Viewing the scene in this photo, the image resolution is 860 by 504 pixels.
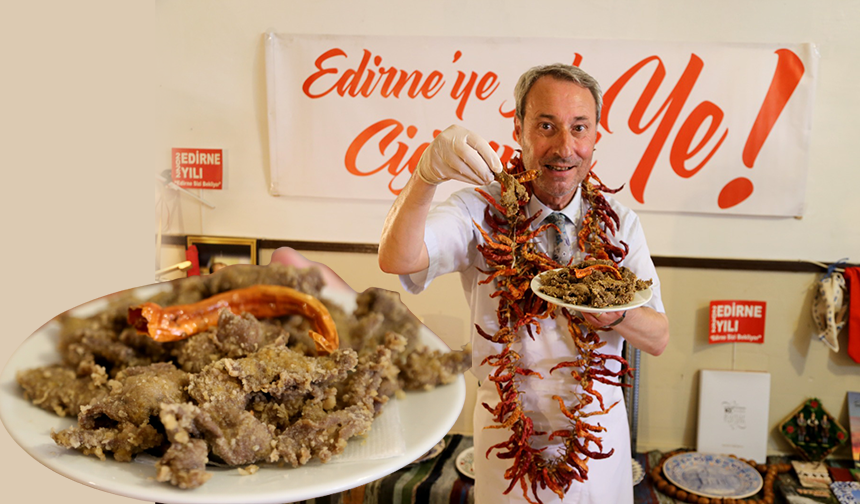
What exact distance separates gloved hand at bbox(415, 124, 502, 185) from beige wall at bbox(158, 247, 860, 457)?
1782 millimetres

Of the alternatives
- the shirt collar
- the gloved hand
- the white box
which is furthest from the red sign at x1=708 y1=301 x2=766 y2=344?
the gloved hand

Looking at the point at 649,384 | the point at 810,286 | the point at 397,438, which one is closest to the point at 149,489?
the point at 397,438

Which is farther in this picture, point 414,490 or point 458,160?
point 414,490

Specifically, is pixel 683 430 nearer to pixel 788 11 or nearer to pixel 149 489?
pixel 788 11

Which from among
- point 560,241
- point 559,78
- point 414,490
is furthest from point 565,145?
point 414,490

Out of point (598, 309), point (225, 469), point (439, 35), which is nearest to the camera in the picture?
point (225, 469)

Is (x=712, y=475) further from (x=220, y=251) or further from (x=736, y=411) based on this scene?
(x=220, y=251)

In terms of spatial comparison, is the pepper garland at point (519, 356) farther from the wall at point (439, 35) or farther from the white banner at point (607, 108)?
the wall at point (439, 35)

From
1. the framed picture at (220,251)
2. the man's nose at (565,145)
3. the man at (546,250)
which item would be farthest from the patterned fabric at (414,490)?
the man's nose at (565,145)

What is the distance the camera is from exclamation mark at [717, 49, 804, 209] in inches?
114

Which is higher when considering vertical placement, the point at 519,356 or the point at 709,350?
the point at 519,356

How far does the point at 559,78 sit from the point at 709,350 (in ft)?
6.80

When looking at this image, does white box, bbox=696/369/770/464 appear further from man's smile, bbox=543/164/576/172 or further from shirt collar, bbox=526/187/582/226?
man's smile, bbox=543/164/576/172

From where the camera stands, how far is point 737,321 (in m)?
3.10
